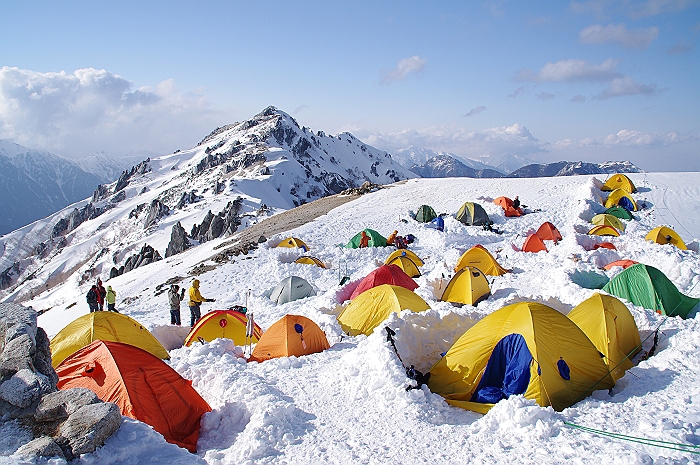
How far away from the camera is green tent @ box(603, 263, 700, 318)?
1110 centimetres

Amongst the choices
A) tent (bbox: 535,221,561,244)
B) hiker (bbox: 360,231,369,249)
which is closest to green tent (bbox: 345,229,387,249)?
hiker (bbox: 360,231,369,249)

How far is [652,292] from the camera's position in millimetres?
11305

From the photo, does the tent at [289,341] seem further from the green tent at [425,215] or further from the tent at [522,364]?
the green tent at [425,215]

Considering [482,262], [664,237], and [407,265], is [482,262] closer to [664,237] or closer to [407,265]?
[407,265]

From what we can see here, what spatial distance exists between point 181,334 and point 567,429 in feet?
39.4

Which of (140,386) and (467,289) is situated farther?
(467,289)

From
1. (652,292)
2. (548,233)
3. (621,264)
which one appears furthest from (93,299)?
(548,233)

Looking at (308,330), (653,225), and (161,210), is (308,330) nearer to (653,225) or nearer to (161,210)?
(653,225)

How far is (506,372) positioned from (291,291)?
425 inches

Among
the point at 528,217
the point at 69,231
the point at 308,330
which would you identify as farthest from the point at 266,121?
the point at 308,330

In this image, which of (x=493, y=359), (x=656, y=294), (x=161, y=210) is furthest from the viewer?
(x=161, y=210)

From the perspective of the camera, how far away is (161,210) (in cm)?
10988

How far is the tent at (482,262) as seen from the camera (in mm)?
17859

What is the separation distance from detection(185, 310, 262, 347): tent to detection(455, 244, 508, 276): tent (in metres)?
9.21
